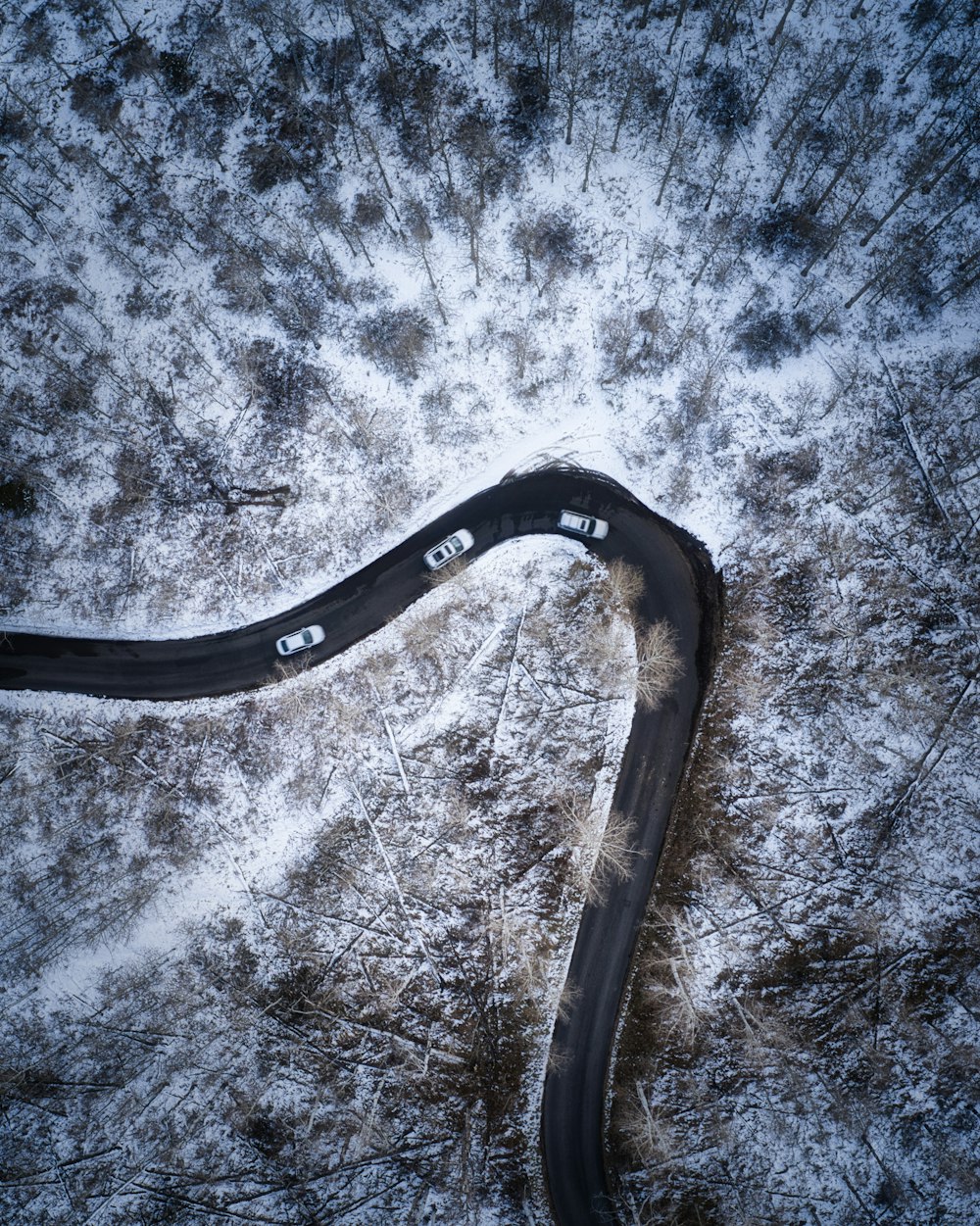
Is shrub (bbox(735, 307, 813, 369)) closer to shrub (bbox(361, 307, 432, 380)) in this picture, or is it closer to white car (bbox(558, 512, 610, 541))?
white car (bbox(558, 512, 610, 541))

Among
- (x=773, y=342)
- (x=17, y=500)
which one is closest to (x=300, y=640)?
(x=17, y=500)

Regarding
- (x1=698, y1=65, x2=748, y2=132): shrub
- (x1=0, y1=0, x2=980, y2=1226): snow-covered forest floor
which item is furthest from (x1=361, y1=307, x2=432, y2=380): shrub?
(x1=698, y1=65, x2=748, y2=132): shrub

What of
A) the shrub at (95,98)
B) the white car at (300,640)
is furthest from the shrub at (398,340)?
the shrub at (95,98)

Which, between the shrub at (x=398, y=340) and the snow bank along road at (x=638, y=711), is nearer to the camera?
the snow bank along road at (x=638, y=711)

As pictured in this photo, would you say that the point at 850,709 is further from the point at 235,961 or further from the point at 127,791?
the point at 127,791

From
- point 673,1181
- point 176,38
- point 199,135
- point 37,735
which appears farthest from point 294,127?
point 673,1181

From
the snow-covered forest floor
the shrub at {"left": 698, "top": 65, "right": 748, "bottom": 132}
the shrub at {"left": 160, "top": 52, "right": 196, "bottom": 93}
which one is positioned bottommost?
the snow-covered forest floor

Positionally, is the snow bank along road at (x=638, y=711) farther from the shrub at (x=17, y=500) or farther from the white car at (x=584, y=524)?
the shrub at (x=17, y=500)
